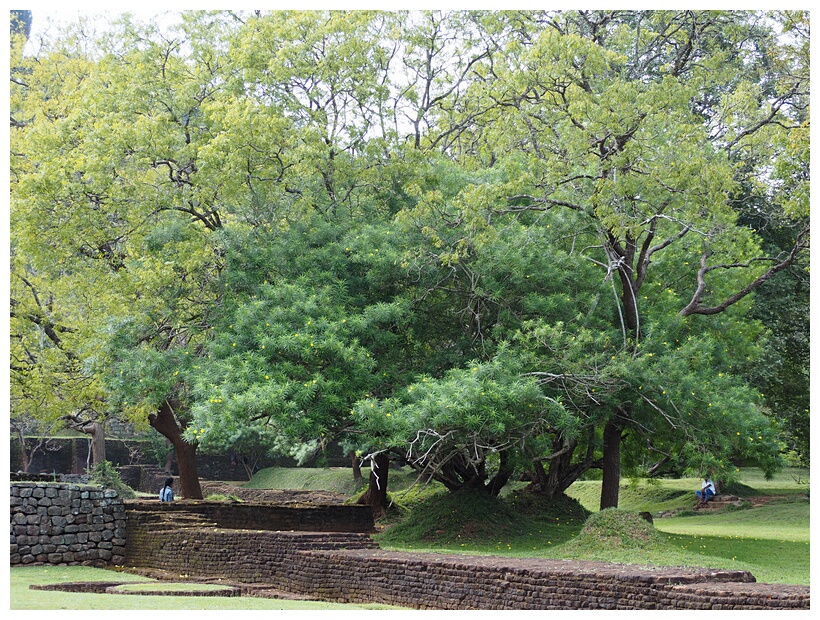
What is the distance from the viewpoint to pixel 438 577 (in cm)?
960

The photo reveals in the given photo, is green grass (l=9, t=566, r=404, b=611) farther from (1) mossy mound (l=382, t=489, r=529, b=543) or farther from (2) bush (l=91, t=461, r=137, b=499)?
(2) bush (l=91, t=461, r=137, b=499)

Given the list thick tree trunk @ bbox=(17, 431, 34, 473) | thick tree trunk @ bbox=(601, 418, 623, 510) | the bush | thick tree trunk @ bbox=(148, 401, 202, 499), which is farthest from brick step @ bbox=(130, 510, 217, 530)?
thick tree trunk @ bbox=(17, 431, 34, 473)

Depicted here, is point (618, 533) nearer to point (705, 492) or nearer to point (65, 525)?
point (65, 525)

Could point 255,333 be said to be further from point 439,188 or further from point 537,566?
point 537,566

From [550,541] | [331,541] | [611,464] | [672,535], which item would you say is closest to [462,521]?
[550,541]

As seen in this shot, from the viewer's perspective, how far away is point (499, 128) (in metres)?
14.8

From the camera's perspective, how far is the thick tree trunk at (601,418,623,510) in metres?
14.5

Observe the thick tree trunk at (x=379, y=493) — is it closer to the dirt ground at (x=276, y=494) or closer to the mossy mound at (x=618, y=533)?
the mossy mound at (x=618, y=533)

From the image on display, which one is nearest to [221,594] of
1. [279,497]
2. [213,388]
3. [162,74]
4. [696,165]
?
[213,388]

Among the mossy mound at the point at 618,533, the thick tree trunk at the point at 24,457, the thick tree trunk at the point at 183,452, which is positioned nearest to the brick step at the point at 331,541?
the mossy mound at the point at 618,533

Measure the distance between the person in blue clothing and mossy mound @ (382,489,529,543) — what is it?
28.9 ft

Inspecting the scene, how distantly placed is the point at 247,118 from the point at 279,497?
1526 centimetres

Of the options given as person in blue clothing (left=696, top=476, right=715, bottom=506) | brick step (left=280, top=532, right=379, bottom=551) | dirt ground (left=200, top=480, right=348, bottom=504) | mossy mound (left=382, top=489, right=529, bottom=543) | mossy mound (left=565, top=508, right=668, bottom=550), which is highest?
mossy mound (left=565, top=508, right=668, bottom=550)

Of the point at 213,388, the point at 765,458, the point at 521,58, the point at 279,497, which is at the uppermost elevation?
the point at 521,58
